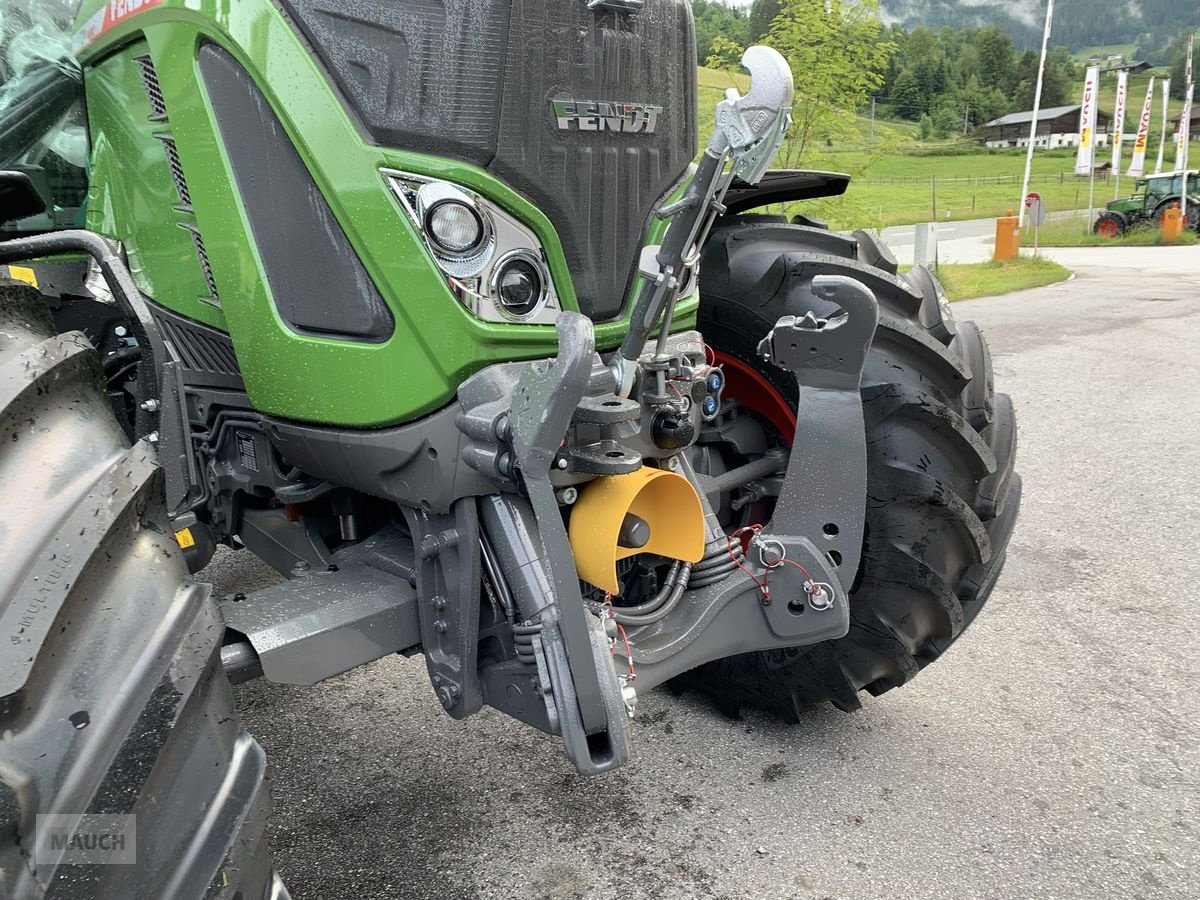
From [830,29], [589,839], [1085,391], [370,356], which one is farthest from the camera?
[830,29]

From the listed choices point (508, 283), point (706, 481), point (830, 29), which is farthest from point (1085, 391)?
point (508, 283)

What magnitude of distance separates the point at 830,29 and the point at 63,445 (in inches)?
347

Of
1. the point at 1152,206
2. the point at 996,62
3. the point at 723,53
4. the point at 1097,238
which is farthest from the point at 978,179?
the point at 996,62

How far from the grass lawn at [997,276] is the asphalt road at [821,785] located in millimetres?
9985

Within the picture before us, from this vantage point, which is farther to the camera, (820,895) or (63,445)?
(820,895)

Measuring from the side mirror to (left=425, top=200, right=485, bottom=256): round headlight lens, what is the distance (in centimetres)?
74

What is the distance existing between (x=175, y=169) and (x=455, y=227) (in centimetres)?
75

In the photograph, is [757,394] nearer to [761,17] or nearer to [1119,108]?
[761,17]

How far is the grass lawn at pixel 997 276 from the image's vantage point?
13.4 m

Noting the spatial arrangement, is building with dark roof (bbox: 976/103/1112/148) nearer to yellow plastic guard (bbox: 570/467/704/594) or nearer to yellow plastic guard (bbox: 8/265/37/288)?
yellow plastic guard (bbox: 570/467/704/594)

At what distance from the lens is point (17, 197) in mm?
1867

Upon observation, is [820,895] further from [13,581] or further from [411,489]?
[13,581]

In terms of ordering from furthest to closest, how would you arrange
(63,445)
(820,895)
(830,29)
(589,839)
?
(830,29) < (589,839) < (820,895) < (63,445)

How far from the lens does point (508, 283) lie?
187cm
